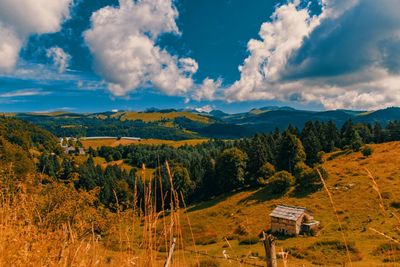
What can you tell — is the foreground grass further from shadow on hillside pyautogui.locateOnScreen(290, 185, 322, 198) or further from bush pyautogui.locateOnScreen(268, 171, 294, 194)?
bush pyautogui.locateOnScreen(268, 171, 294, 194)

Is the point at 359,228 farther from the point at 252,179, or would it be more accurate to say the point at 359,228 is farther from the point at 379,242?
the point at 252,179

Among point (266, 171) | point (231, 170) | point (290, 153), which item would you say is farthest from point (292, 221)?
point (231, 170)

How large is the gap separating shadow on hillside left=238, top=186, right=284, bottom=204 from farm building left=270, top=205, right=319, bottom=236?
1378 centimetres

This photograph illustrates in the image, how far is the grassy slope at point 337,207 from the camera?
114 feet

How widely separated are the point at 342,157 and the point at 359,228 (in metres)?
38.5

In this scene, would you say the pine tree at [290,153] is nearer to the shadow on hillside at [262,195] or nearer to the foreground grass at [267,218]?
the foreground grass at [267,218]

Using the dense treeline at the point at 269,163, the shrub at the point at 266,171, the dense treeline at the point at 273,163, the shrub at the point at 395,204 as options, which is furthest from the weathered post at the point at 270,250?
the shrub at the point at 266,171

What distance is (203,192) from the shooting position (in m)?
85.6

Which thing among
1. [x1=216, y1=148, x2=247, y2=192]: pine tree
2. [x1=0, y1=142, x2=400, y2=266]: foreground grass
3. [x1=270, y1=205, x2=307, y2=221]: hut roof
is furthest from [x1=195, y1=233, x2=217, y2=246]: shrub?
[x1=216, y1=148, x2=247, y2=192]: pine tree

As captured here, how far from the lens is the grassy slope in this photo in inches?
1367

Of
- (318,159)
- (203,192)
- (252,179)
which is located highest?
(318,159)

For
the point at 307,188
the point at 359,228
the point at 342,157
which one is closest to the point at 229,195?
the point at 307,188

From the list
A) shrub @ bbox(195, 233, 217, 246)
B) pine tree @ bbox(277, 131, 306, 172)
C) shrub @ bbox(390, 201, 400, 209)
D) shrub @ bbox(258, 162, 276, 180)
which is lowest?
shrub @ bbox(195, 233, 217, 246)

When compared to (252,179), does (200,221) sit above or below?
below
